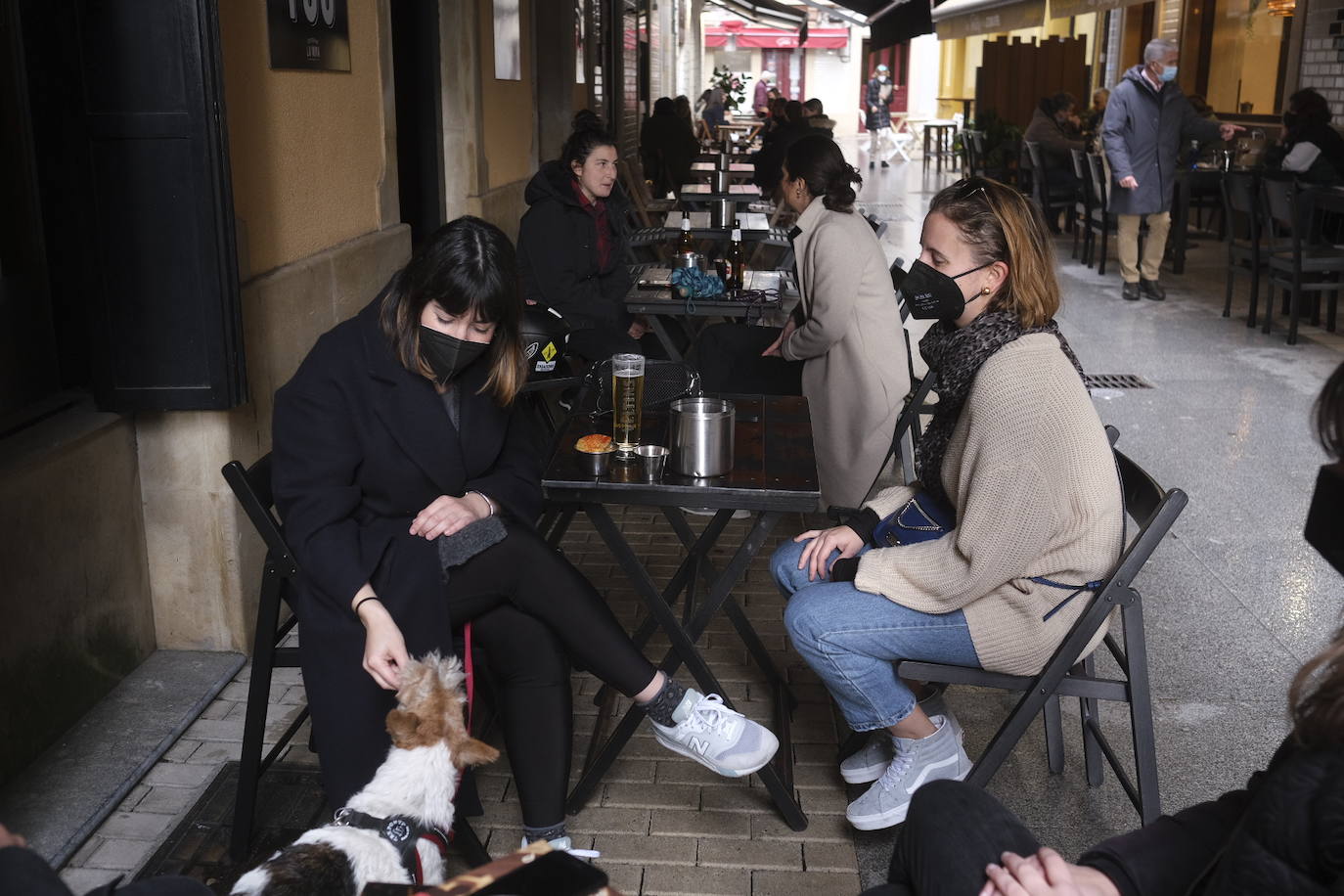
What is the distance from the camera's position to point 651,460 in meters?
2.79

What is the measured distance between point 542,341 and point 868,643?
2248 mm

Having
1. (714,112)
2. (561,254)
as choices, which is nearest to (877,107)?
(714,112)

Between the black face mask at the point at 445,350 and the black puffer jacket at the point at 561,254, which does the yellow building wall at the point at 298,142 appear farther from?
the black face mask at the point at 445,350

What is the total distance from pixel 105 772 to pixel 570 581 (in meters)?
1.33

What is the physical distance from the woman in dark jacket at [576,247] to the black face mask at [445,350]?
9.46 feet

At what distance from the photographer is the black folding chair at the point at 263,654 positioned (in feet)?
8.18

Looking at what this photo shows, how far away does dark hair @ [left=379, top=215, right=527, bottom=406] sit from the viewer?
2523mm

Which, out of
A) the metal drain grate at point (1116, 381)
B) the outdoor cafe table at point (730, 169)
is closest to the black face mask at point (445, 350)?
the metal drain grate at point (1116, 381)

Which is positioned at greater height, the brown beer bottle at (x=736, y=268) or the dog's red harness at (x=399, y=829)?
the brown beer bottle at (x=736, y=268)

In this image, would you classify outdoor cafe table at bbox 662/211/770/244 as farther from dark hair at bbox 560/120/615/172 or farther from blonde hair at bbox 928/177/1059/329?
blonde hair at bbox 928/177/1059/329

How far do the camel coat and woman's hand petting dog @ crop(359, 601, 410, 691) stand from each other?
2.31 m

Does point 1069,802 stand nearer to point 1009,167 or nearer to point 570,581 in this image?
point 570,581

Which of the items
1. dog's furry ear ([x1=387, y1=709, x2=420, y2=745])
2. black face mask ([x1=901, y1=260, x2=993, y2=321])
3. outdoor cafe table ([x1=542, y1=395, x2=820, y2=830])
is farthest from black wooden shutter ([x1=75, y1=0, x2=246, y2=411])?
black face mask ([x1=901, y1=260, x2=993, y2=321])

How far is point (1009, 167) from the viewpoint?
49.6ft
